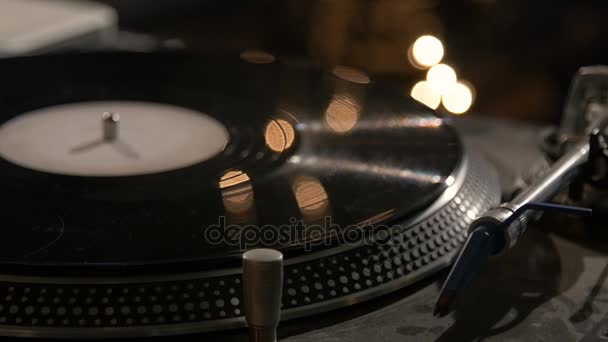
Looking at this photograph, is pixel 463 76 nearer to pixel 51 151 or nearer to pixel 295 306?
pixel 51 151

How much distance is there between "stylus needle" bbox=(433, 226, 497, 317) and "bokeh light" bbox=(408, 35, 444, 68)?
1.68m

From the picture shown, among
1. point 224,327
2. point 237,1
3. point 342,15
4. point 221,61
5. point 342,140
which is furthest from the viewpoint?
point 237,1

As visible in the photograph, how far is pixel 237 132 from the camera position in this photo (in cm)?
112

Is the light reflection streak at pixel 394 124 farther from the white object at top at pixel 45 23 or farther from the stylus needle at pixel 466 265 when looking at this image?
the white object at top at pixel 45 23

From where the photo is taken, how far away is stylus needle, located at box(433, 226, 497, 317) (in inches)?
31.5

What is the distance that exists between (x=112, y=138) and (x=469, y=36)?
6.81 feet

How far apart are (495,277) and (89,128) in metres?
0.55

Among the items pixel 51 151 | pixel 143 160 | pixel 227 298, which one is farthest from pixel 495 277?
pixel 51 151

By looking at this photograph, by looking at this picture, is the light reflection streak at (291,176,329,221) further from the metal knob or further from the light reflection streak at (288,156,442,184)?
the metal knob

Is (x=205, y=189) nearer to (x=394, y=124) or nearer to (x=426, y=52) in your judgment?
(x=394, y=124)

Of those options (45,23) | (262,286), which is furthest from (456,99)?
(262,286)

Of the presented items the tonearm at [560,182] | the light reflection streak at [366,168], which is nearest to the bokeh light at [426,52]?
the tonearm at [560,182]

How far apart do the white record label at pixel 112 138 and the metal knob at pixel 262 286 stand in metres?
0.37

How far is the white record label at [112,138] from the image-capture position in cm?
109
